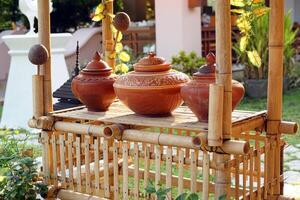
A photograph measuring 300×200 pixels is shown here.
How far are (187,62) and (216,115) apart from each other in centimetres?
672

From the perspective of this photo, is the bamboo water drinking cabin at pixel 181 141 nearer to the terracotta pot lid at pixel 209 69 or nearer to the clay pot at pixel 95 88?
the clay pot at pixel 95 88

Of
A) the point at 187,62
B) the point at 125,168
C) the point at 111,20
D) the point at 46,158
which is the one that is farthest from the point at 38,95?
the point at 187,62

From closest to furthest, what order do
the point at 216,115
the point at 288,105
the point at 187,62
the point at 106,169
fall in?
1. the point at 216,115
2. the point at 106,169
3. the point at 288,105
4. the point at 187,62

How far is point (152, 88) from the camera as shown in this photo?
118 inches

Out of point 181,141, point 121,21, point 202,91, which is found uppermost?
point 121,21

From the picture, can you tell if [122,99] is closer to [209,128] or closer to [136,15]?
[209,128]

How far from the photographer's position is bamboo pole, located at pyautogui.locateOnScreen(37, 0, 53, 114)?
11.1 ft

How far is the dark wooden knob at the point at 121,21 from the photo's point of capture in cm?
392

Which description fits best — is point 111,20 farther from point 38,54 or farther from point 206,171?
point 206,171

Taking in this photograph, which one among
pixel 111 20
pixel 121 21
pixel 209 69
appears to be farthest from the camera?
pixel 111 20

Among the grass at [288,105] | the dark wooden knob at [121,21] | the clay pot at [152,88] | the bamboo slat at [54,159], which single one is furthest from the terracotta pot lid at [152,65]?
the grass at [288,105]

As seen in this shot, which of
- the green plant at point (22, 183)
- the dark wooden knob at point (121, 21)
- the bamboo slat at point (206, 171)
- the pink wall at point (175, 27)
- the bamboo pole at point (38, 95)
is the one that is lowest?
the green plant at point (22, 183)

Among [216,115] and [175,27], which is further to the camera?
[175,27]

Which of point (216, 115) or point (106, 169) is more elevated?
point (216, 115)
